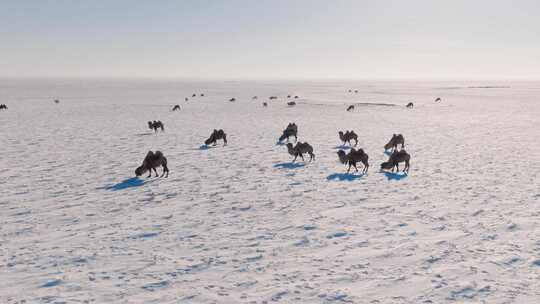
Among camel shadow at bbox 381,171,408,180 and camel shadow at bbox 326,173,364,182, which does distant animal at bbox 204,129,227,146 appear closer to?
camel shadow at bbox 326,173,364,182

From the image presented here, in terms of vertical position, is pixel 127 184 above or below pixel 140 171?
below

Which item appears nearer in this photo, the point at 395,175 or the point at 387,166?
the point at 395,175

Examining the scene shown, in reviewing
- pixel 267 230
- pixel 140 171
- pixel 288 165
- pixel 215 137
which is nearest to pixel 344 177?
pixel 288 165

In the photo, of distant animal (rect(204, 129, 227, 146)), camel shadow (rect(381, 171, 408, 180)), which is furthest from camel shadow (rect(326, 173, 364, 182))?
distant animal (rect(204, 129, 227, 146))

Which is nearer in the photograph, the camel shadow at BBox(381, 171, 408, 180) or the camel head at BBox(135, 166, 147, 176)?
the camel head at BBox(135, 166, 147, 176)

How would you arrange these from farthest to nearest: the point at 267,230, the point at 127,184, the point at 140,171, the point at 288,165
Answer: the point at 288,165 → the point at 140,171 → the point at 127,184 → the point at 267,230

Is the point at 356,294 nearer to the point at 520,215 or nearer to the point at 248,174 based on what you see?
the point at 520,215

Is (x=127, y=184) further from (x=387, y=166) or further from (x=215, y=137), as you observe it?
(x=387, y=166)

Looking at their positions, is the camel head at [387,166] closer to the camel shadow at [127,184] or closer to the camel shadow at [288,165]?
the camel shadow at [288,165]

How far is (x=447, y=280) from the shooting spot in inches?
295

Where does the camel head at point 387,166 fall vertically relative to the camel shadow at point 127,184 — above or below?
above

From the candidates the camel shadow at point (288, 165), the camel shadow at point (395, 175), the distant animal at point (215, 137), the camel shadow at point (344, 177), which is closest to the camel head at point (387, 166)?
the camel shadow at point (395, 175)

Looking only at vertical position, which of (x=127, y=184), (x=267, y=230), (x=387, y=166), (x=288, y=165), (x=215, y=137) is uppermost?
(x=215, y=137)

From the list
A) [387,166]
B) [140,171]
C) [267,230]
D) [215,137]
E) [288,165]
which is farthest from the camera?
[215,137]
